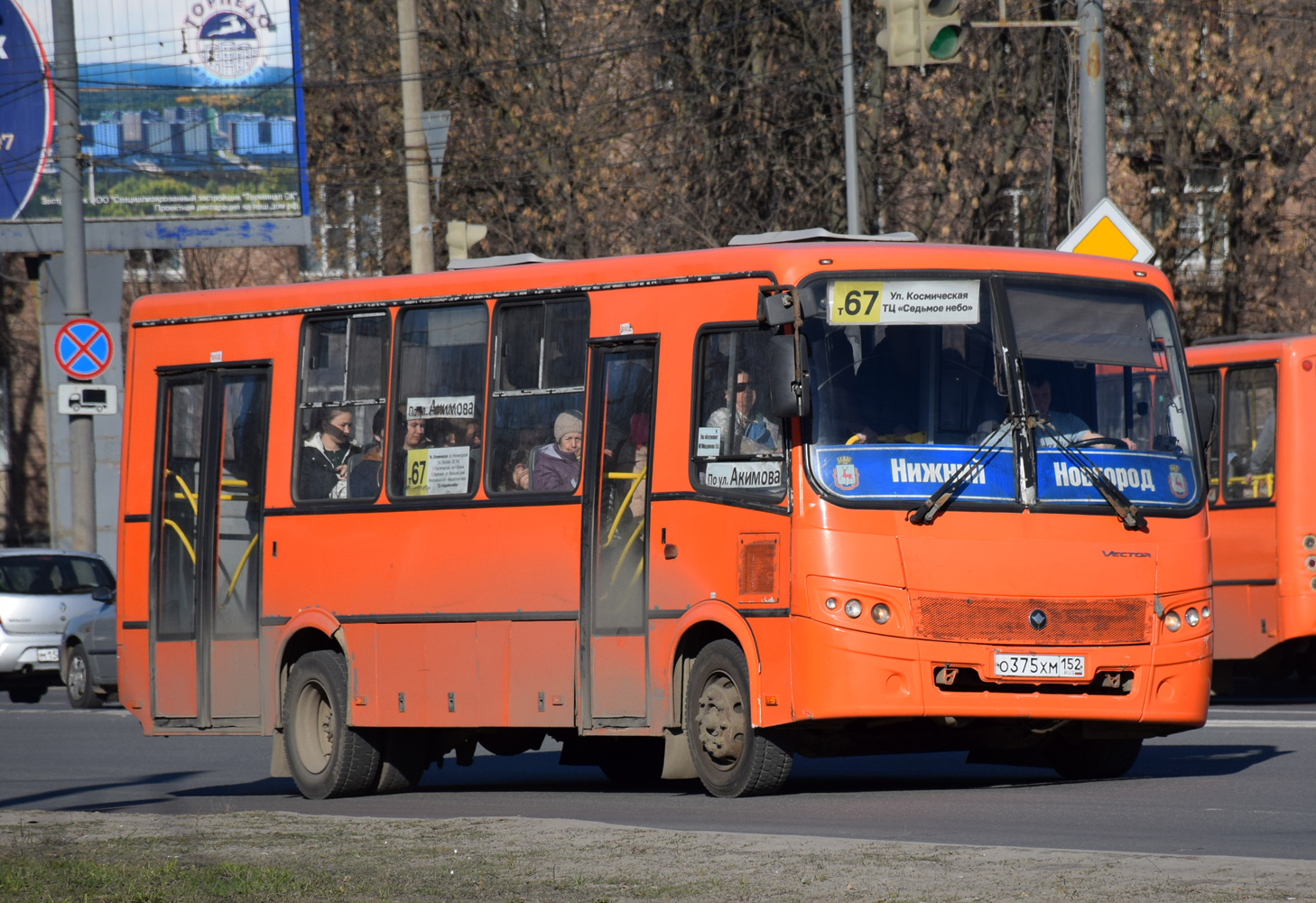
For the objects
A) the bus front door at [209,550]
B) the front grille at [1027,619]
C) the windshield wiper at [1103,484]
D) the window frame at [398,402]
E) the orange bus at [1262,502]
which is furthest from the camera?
the orange bus at [1262,502]

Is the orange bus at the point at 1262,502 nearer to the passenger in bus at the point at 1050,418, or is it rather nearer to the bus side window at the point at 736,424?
the passenger in bus at the point at 1050,418

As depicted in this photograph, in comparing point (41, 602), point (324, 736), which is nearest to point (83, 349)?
point (41, 602)

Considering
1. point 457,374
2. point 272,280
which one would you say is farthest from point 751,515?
point 272,280

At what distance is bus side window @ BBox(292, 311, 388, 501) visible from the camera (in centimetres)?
1303

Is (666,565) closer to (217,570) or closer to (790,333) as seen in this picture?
(790,333)

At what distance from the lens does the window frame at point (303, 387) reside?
42.6ft

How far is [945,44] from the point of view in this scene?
599 inches

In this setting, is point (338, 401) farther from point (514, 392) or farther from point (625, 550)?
point (625, 550)

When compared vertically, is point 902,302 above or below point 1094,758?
above

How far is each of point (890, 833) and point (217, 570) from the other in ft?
18.5

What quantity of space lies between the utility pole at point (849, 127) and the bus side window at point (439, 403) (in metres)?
13.5

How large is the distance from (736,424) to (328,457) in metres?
3.12

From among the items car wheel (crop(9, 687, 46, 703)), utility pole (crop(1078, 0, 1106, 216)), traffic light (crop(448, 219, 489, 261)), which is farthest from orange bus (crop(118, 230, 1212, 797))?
car wheel (crop(9, 687, 46, 703))

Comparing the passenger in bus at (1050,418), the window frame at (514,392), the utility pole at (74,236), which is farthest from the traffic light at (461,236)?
the passenger in bus at (1050,418)
